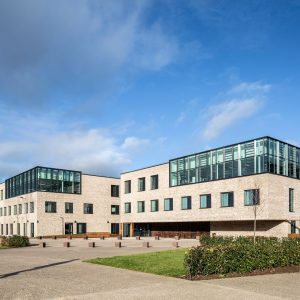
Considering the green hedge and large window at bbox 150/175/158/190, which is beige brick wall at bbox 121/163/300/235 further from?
the green hedge

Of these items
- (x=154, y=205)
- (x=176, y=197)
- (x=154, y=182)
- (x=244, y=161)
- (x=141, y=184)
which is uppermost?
(x=244, y=161)

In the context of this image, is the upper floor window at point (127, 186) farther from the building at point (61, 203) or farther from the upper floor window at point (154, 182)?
the building at point (61, 203)

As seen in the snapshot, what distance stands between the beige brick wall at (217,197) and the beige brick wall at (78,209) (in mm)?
10357

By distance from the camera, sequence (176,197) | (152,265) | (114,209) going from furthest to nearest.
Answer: (114,209) → (176,197) → (152,265)

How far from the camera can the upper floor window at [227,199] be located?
1913 inches

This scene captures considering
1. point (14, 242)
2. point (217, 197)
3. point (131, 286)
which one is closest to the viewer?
point (131, 286)

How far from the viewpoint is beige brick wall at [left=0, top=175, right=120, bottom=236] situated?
6806 cm

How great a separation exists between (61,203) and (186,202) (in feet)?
82.7

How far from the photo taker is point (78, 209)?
72500 mm

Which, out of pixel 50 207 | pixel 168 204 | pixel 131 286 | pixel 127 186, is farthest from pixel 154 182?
pixel 131 286

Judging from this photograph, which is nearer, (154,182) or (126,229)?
(154,182)

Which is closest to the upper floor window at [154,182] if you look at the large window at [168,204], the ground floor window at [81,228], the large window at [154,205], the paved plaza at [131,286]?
the large window at [154,205]

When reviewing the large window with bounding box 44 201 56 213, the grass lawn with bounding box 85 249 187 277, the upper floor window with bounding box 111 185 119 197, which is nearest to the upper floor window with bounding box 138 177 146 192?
the upper floor window with bounding box 111 185 119 197

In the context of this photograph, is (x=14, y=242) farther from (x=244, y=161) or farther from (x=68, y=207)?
(x=68, y=207)
